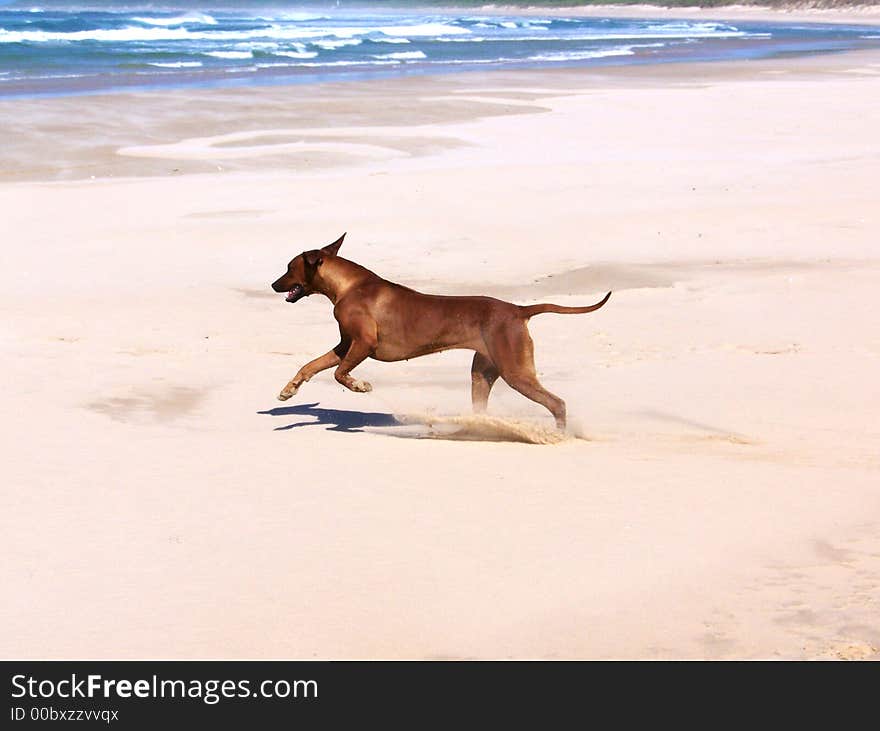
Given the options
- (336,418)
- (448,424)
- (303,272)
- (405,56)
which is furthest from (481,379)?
(405,56)

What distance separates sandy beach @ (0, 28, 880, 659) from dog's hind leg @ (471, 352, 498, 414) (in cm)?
24

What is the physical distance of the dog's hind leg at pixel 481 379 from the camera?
852cm

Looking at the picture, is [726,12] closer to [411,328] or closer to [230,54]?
[230,54]

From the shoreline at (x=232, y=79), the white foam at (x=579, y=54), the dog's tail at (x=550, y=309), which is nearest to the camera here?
the dog's tail at (x=550, y=309)

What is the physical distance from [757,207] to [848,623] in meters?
10.8

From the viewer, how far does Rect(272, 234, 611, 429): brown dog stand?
326 inches

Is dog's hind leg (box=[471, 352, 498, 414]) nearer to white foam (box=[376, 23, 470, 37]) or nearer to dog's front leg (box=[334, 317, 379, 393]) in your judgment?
dog's front leg (box=[334, 317, 379, 393])

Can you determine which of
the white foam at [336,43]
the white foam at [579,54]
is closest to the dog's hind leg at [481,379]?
the white foam at [579,54]

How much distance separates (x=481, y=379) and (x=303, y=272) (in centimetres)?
126

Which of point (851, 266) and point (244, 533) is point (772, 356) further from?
point (244, 533)

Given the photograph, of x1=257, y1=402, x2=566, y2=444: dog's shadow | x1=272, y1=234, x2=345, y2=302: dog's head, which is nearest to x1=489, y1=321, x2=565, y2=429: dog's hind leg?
x1=257, y1=402, x2=566, y2=444: dog's shadow

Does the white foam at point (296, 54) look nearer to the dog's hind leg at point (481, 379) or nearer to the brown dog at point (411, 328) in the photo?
the brown dog at point (411, 328)

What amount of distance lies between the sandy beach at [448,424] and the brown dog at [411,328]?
0.28m
